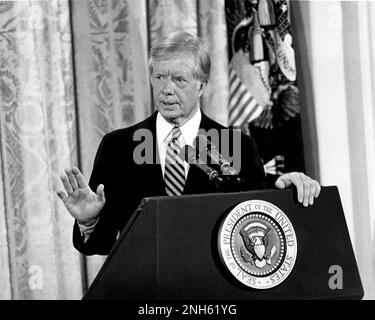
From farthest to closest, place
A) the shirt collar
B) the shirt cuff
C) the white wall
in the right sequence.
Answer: the white wall < the shirt collar < the shirt cuff

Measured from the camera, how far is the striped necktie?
1.51 meters

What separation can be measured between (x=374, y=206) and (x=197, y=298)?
1671 mm

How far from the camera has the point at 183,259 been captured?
42.6 inches

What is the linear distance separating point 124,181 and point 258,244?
0.53 meters

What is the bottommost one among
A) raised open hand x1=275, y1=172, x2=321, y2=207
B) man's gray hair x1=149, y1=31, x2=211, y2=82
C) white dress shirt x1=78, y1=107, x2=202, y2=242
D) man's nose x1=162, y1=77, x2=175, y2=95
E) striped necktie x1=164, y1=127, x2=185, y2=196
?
raised open hand x1=275, y1=172, x2=321, y2=207

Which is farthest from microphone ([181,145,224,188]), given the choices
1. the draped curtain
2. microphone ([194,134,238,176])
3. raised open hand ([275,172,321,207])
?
the draped curtain

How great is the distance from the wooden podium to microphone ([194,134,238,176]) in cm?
6

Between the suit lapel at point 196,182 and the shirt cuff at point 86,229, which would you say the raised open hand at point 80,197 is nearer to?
the shirt cuff at point 86,229

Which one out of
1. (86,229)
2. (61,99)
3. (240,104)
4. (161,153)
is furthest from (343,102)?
(86,229)

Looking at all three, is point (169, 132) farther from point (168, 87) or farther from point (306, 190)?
point (306, 190)

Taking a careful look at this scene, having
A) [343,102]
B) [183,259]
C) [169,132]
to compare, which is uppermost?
[343,102]

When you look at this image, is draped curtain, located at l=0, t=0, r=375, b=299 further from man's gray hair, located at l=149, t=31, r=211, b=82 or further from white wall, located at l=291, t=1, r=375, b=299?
man's gray hair, located at l=149, t=31, r=211, b=82

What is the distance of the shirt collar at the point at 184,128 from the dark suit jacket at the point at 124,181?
14 mm

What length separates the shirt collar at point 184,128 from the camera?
1.53 m
